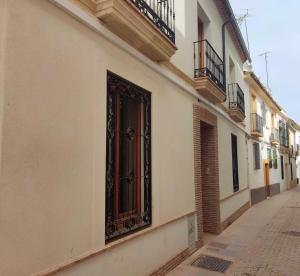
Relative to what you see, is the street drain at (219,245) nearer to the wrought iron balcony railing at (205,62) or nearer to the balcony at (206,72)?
the balcony at (206,72)

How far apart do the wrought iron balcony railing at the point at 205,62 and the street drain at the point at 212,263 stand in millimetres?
3781


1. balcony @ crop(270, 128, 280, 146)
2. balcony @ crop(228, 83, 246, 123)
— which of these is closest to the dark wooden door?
balcony @ crop(228, 83, 246, 123)

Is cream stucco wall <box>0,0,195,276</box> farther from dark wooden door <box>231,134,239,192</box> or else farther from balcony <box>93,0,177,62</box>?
dark wooden door <box>231,134,239,192</box>

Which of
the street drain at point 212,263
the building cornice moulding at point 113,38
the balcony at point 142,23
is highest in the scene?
the balcony at point 142,23

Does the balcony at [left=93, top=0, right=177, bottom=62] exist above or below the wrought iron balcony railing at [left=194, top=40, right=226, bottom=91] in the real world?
below

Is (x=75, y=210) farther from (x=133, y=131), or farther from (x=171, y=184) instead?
(x=171, y=184)

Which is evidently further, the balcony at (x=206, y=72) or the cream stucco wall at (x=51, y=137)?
the balcony at (x=206, y=72)

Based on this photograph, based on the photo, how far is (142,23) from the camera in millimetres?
4328

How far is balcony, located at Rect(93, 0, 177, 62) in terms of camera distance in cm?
378

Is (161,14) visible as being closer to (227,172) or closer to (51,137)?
(51,137)

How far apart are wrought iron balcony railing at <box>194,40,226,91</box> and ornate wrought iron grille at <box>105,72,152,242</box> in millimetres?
2698

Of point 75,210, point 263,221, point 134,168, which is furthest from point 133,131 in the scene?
point 263,221

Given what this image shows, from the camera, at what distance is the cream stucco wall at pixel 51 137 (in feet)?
8.65

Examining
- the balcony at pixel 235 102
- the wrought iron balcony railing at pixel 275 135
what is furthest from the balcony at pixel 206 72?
the wrought iron balcony railing at pixel 275 135
